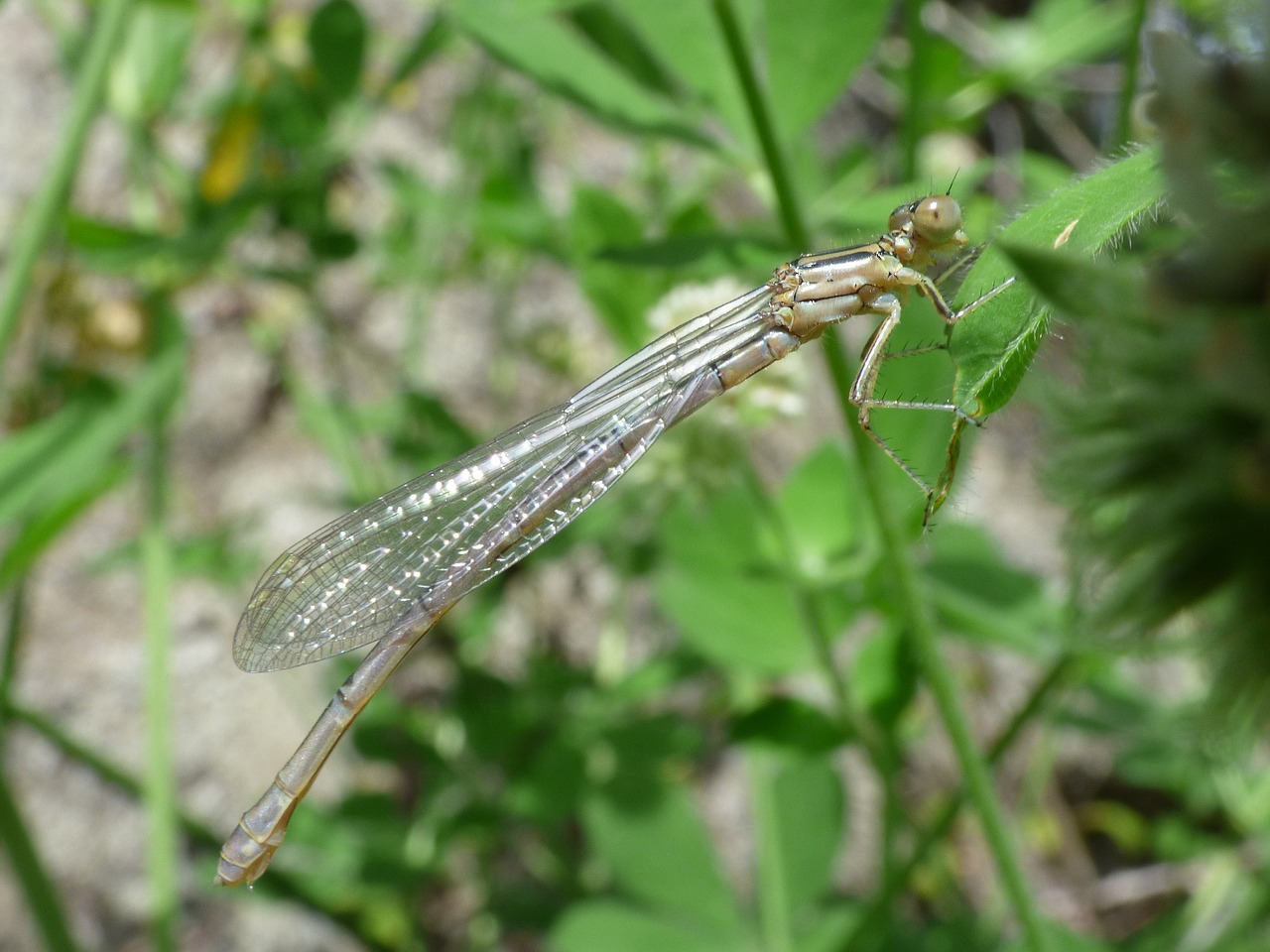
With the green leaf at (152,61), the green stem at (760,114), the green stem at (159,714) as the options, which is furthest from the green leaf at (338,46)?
the green stem at (760,114)

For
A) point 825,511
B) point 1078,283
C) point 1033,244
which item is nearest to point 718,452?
point 825,511

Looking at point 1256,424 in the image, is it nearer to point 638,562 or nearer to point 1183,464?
point 1183,464

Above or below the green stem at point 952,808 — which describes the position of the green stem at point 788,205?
above

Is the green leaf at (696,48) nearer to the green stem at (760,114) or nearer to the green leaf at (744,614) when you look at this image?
the green stem at (760,114)

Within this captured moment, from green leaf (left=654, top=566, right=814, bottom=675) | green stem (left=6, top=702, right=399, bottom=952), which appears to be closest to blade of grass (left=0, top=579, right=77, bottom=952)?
green stem (left=6, top=702, right=399, bottom=952)

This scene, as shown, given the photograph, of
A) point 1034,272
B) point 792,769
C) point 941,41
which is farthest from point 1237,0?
point 941,41

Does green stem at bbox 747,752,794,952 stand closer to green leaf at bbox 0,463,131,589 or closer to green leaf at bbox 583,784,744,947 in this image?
green leaf at bbox 583,784,744,947

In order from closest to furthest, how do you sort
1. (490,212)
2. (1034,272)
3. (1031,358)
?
(1034,272) → (1031,358) → (490,212)
